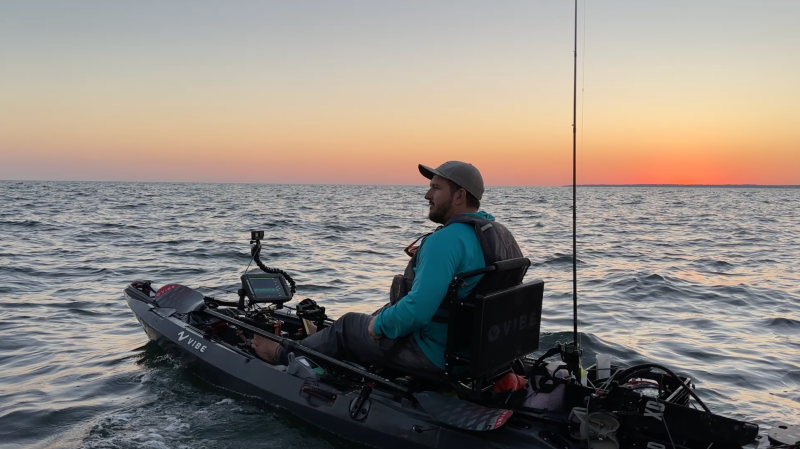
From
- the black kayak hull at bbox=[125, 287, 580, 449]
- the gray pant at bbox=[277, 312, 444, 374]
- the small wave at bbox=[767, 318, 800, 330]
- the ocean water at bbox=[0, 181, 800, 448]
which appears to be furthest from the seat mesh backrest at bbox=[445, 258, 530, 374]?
the small wave at bbox=[767, 318, 800, 330]

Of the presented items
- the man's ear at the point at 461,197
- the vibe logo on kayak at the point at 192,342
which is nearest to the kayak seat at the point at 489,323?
the man's ear at the point at 461,197

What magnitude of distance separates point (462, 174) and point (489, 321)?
1040 millimetres

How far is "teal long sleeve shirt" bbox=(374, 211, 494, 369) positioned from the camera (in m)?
4.05

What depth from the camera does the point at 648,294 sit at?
461 inches

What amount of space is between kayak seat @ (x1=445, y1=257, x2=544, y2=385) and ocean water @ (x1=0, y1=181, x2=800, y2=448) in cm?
146

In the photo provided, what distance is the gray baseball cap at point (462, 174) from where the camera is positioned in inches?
170

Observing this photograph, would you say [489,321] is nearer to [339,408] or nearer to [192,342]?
[339,408]

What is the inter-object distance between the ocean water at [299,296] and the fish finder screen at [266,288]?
1087 millimetres

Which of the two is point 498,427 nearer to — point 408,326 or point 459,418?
point 459,418

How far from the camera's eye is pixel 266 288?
22.3ft

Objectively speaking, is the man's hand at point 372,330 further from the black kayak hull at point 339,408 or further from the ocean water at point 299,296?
the ocean water at point 299,296

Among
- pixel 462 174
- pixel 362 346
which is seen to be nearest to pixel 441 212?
pixel 462 174

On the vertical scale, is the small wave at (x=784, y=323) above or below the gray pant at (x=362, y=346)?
below

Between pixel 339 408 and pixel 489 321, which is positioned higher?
pixel 489 321
